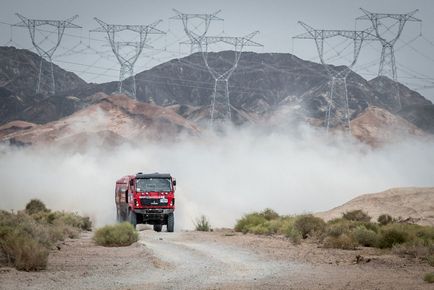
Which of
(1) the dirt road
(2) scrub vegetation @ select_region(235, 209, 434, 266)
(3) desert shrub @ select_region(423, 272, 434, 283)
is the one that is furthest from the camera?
(2) scrub vegetation @ select_region(235, 209, 434, 266)

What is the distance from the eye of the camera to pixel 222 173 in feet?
358

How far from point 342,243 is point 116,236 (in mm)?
9616

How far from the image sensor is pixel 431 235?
32812mm

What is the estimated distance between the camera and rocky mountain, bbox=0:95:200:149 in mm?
119312

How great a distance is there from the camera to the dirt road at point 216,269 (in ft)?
66.4

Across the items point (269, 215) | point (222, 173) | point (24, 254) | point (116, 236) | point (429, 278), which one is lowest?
point (429, 278)

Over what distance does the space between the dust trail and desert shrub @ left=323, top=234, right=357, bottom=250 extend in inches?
1847

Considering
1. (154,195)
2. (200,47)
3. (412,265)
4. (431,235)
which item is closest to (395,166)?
(200,47)

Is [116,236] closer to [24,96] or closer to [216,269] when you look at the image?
[216,269]

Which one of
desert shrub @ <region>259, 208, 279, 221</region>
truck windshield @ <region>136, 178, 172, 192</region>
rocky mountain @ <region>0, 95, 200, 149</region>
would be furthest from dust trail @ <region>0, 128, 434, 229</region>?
truck windshield @ <region>136, 178, 172, 192</region>

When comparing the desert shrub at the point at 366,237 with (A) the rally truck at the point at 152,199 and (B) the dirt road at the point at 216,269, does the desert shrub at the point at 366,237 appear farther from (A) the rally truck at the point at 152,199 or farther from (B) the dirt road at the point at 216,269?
(A) the rally truck at the point at 152,199

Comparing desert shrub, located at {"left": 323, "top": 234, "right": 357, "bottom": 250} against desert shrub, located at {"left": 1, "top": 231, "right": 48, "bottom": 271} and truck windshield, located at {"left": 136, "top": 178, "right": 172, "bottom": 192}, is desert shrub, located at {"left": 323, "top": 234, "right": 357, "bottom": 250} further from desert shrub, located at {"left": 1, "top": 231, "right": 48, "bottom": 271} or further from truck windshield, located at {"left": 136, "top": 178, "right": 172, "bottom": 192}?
truck windshield, located at {"left": 136, "top": 178, "right": 172, "bottom": 192}

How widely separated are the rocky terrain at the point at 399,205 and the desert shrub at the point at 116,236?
21.5 m

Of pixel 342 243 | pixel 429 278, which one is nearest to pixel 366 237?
pixel 342 243
